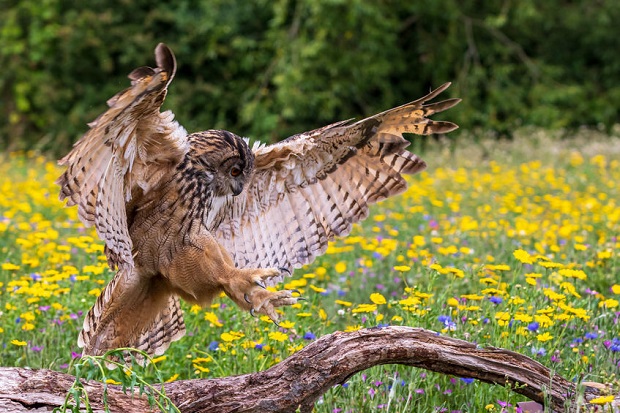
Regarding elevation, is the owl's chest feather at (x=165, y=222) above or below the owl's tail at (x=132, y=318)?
above

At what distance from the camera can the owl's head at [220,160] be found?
3.73m

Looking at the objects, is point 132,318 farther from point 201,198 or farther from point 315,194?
point 315,194

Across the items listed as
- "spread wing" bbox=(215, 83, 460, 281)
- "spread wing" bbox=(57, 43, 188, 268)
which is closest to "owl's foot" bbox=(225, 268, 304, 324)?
"spread wing" bbox=(57, 43, 188, 268)

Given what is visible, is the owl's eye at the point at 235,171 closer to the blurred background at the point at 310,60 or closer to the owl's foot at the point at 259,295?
the owl's foot at the point at 259,295

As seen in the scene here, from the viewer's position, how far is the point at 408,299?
3594 mm

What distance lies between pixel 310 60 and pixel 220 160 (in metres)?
10.4

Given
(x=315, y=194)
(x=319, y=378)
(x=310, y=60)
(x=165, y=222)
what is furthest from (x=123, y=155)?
(x=310, y=60)

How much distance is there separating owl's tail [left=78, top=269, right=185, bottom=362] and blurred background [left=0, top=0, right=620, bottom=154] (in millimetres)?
9948

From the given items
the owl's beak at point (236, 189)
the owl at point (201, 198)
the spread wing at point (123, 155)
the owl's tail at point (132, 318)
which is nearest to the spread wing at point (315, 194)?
the owl at point (201, 198)

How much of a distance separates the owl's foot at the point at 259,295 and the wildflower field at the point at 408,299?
255mm

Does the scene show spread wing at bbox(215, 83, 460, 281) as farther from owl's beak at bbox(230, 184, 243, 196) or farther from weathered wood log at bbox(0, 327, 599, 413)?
weathered wood log at bbox(0, 327, 599, 413)

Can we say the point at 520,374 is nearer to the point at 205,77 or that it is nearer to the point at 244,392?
the point at 244,392

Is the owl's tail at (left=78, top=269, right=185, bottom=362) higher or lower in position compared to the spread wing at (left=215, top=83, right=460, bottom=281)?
lower

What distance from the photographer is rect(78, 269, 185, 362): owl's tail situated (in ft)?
12.4
